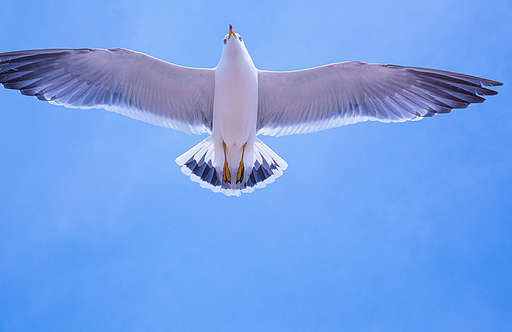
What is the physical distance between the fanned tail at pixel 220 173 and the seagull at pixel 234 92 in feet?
0.12

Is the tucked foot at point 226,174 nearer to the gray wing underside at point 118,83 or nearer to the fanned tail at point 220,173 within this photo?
the fanned tail at point 220,173

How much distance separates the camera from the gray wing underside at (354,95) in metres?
3.56

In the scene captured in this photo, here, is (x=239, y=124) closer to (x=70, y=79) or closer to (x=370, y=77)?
(x=370, y=77)

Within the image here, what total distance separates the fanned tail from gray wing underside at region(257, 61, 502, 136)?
0.39 metres

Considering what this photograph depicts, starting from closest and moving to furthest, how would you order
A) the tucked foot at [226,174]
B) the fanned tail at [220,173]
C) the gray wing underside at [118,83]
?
the gray wing underside at [118,83] → the tucked foot at [226,174] → the fanned tail at [220,173]

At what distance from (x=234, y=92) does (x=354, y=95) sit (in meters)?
1.26

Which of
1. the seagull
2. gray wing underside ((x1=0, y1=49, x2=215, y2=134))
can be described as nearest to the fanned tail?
the seagull

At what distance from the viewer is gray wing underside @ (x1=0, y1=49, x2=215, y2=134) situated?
11.4 ft

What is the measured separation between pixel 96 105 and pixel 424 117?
3243 millimetres

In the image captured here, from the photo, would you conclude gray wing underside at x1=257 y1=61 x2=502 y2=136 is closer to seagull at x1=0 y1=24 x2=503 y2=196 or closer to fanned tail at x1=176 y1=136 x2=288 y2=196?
seagull at x1=0 y1=24 x2=503 y2=196

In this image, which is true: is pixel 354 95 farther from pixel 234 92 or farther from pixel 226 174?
pixel 226 174

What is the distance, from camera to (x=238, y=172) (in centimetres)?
416

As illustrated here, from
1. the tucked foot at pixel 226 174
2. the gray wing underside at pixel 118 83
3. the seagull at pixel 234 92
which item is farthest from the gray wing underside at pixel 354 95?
the gray wing underside at pixel 118 83

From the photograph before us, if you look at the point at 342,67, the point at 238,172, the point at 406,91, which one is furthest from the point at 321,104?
the point at 238,172
